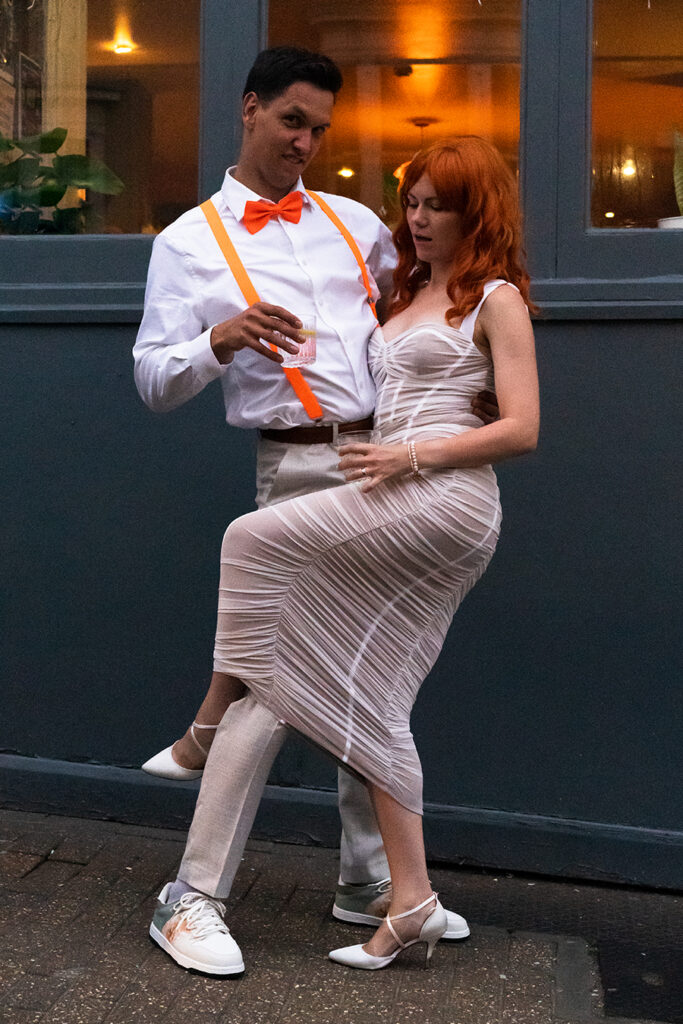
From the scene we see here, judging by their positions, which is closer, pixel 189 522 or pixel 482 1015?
pixel 482 1015

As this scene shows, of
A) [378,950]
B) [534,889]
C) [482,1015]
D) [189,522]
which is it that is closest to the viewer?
[482,1015]

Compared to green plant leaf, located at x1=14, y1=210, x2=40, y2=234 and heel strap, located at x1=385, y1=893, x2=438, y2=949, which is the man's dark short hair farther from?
heel strap, located at x1=385, y1=893, x2=438, y2=949

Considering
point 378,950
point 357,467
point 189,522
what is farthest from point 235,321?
point 378,950

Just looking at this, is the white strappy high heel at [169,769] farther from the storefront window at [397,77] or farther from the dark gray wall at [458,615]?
the storefront window at [397,77]

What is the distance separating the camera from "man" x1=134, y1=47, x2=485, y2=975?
3207mm

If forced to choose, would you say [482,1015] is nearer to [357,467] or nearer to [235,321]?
[357,467]

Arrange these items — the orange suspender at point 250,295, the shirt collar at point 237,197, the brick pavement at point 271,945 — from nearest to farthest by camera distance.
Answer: the brick pavement at point 271,945, the orange suspender at point 250,295, the shirt collar at point 237,197

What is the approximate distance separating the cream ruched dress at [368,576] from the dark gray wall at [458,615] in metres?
0.81

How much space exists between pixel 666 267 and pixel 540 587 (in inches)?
41.3

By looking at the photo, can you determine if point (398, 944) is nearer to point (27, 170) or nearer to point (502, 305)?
point (502, 305)

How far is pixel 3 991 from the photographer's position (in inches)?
119

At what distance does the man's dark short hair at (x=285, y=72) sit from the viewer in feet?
10.9

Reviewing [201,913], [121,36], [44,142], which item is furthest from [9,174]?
[201,913]

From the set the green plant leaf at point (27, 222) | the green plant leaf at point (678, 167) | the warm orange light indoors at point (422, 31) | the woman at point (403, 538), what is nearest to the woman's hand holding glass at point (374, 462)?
the woman at point (403, 538)
